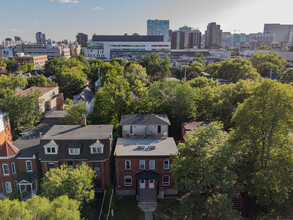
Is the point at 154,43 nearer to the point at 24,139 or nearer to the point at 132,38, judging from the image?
the point at 132,38

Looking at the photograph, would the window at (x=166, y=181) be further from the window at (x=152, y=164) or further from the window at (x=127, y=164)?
the window at (x=127, y=164)

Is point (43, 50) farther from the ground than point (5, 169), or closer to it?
farther from the ground

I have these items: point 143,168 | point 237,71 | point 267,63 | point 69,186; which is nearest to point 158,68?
point 237,71

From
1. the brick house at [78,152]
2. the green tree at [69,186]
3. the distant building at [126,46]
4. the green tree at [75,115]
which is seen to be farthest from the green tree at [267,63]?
the green tree at [69,186]

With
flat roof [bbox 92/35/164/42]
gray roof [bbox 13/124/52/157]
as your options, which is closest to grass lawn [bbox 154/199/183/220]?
gray roof [bbox 13/124/52/157]

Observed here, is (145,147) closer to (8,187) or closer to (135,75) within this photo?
(8,187)

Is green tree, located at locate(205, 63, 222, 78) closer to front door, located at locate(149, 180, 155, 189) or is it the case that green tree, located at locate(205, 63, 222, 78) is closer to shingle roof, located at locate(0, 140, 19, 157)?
front door, located at locate(149, 180, 155, 189)

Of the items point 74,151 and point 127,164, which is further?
point 127,164
